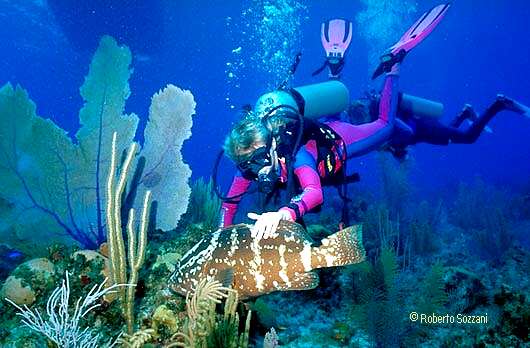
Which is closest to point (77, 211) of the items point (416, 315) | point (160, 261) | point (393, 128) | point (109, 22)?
point (160, 261)

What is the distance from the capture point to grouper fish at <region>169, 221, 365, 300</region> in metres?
3.06

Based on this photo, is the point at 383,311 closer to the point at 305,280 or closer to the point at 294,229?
the point at 305,280

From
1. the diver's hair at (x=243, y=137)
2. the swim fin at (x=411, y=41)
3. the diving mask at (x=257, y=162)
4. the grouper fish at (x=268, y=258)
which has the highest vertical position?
the swim fin at (x=411, y=41)

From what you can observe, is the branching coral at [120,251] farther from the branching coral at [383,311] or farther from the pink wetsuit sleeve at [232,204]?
the branching coral at [383,311]

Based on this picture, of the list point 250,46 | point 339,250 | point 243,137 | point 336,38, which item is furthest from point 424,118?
point 250,46

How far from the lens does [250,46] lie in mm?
47906


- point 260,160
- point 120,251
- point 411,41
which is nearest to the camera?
point 120,251

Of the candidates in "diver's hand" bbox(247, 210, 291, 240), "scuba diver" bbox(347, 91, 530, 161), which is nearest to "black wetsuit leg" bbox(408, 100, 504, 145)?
"scuba diver" bbox(347, 91, 530, 161)

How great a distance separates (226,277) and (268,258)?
37 cm

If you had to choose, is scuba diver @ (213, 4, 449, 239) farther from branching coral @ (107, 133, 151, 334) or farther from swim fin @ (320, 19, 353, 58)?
branching coral @ (107, 133, 151, 334)

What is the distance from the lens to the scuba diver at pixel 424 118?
8141mm

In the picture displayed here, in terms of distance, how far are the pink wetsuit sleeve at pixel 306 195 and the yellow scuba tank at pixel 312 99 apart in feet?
3.66

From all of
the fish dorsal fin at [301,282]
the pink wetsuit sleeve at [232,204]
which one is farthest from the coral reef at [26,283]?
the fish dorsal fin at [301,282]

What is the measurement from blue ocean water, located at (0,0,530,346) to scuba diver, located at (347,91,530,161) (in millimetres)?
1463
